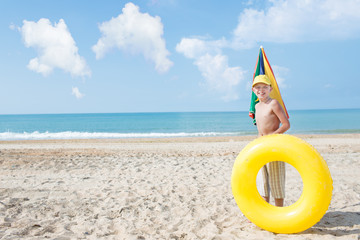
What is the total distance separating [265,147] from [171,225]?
157 centimetres

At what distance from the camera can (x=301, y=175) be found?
113 inches

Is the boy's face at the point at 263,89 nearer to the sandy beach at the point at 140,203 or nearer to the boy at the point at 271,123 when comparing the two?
the boy at the point at 271,123

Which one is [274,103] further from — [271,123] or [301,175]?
[301,175]

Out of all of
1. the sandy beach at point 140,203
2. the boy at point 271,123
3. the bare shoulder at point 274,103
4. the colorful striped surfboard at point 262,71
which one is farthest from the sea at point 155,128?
the bare shoulder at point 274,103

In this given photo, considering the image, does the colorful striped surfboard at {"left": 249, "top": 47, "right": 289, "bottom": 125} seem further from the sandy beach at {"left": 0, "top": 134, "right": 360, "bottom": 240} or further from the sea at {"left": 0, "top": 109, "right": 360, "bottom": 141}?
A: the sea at {"left": 0, "top": 109, "right": 360, "bottom": 141}

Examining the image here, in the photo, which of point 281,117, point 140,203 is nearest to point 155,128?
point 140,203

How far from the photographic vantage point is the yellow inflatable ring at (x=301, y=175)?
2.79 m

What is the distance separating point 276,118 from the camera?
319 centimetres

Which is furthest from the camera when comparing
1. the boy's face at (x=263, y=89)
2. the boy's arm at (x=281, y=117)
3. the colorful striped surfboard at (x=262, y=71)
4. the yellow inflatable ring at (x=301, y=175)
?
the colorful striped surfboard at (x=262, y=71)

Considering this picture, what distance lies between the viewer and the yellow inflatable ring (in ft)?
9.14

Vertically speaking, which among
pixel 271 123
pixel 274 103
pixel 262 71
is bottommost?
pixel 271 123

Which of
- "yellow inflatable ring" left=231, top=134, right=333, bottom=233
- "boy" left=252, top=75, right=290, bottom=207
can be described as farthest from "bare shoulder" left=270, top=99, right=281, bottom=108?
"yellow inflatable ring" left=231, top=134, right=333, bottom=233

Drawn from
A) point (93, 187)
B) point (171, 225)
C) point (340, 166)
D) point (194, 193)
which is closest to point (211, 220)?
point (171, 225)

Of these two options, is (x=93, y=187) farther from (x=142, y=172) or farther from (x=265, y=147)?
(x=265, y=147)
